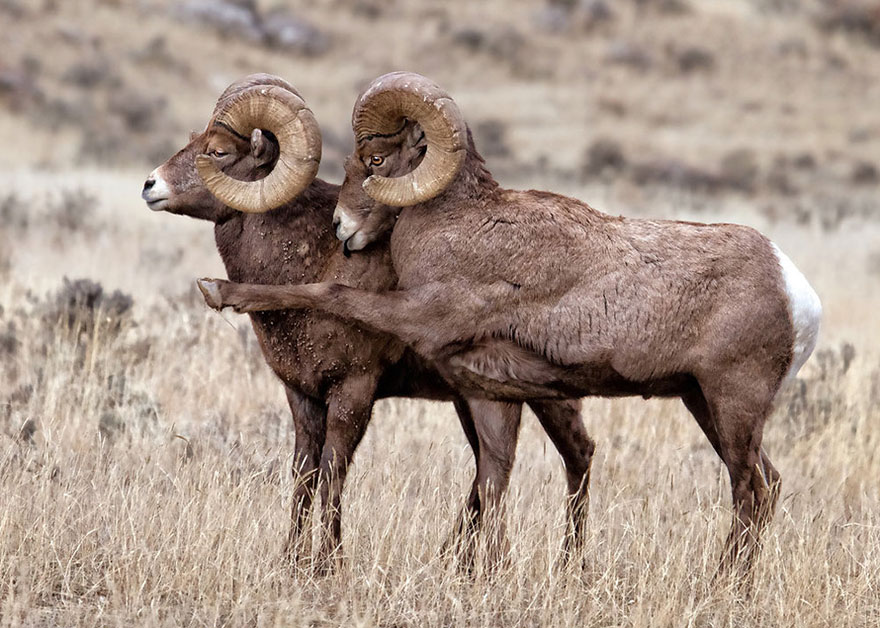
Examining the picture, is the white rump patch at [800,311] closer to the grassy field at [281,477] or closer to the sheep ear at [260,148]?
the grassy field at [281,477]

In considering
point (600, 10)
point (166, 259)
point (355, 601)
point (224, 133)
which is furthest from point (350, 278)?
point (600, 10)

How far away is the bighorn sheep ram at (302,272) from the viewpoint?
6379 millimetres

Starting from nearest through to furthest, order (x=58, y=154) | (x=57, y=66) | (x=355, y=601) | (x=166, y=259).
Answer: (x=355, y=601) < (x=166, y=259) < (x=58, y=154) < (x=57, y=66)

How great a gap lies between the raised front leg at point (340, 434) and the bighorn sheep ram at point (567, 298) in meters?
0.43

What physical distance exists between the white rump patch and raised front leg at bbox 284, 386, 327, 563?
Result: 7.68ft

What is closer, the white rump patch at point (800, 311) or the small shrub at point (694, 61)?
the white rump patch at point (800, 311)

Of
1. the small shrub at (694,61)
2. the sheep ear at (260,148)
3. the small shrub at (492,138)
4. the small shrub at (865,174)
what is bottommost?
the sheep ear at (260,148)

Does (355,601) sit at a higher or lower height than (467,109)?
lower

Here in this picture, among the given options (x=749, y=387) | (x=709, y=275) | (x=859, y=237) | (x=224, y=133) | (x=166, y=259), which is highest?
(x=859, y=237)

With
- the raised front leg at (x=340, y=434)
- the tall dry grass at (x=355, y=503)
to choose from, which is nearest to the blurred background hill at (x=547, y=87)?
the tall dry grass at (x=355, y=503)

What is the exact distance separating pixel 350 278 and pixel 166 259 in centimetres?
895

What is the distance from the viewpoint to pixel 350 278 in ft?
21.4

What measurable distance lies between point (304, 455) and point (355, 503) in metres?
0.45

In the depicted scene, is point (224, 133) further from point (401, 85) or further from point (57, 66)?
point (57, 66)
